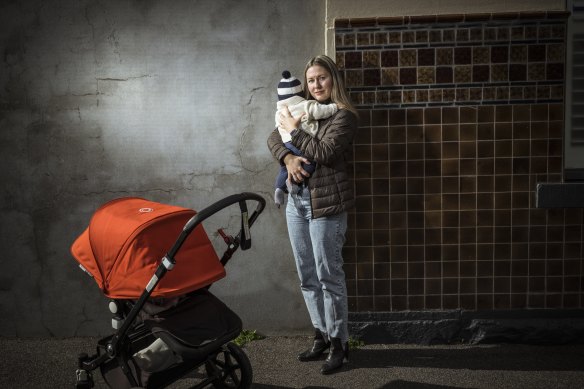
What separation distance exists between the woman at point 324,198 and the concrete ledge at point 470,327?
17.3 inches

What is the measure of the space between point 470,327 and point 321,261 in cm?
140

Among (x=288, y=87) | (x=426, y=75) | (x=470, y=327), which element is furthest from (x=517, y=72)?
(x=470, y=327)

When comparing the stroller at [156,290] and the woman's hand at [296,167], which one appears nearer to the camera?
the stroller at [156,290]

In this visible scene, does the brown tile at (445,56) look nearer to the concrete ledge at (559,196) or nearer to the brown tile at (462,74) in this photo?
the brown tile at (462,74)

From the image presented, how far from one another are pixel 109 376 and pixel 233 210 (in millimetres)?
1759

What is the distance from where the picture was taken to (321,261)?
427 cm

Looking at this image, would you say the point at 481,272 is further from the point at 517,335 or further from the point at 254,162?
the point at 254,162

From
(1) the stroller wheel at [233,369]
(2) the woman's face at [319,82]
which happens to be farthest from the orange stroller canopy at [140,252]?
(2) the woman's face at [319,82]

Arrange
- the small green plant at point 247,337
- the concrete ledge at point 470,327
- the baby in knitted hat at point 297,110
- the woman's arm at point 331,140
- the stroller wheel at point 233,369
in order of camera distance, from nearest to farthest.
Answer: the stroller wheel at point 233,369
the woman's arm at point 331,140
the baby in knitted hat at point 297,110
the concrete ledge at point 470,327
the small green plant at point 247,337

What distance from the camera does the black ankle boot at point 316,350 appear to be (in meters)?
4.50

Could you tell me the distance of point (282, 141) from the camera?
4.39 metres

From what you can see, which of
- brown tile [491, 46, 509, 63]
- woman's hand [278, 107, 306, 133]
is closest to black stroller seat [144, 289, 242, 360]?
woman's hand [278, 107, 306, 133]

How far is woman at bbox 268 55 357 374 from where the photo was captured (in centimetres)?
415

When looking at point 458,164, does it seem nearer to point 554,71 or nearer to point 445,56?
point 445,56
